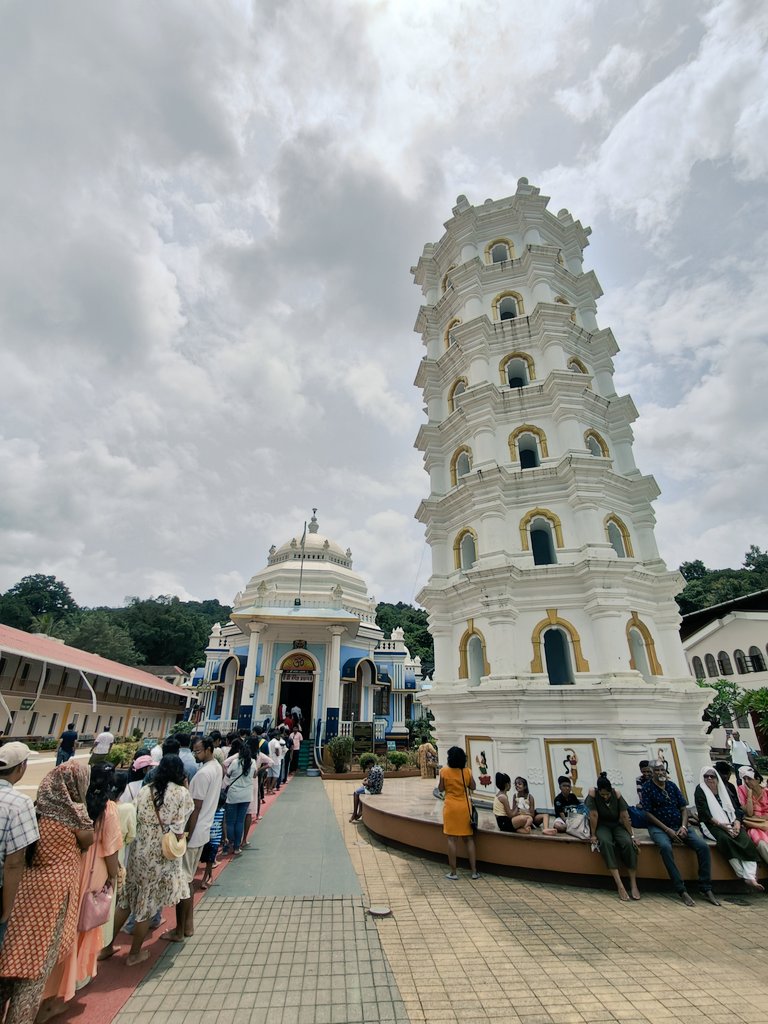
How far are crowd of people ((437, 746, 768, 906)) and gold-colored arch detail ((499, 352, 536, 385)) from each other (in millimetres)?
10435

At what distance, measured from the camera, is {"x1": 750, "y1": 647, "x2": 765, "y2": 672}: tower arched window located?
24.2m

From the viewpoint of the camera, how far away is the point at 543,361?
1402 cm

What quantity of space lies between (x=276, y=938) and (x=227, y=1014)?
1.38 metres

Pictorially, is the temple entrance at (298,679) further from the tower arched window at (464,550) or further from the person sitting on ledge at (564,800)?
the person sitting on ledge at (564,800)

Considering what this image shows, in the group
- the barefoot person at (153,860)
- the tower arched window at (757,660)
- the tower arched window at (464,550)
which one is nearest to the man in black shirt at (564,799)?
the barefoot person at (153,860)

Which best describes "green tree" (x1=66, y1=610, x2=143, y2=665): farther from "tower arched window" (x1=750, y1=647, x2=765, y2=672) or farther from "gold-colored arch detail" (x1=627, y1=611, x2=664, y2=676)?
"tower arched window" (x1=750, y1=647, x2=765, y2=672)

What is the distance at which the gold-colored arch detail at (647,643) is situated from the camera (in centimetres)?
1133

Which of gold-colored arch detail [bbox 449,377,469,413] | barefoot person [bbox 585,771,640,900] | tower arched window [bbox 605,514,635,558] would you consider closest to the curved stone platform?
barefoot person [bbox 585,771,640,900]

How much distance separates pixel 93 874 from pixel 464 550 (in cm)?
1069

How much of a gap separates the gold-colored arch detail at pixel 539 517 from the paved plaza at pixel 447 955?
23.2 ft

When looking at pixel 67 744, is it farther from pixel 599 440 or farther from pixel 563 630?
pixel 599 440

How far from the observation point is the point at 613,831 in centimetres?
667

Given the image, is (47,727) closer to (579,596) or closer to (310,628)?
(310,628)

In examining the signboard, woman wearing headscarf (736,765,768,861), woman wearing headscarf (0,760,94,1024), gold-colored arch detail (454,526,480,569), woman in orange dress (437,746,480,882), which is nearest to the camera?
woman wearing headscarf (0,760,94,1024)
